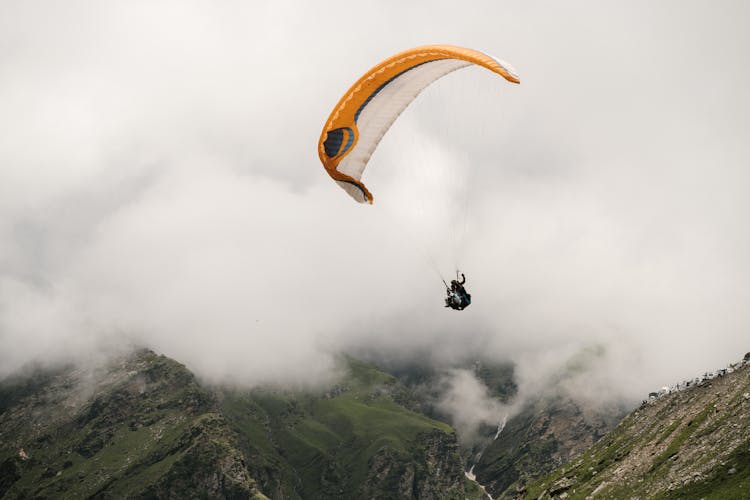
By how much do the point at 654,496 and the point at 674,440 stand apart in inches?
587

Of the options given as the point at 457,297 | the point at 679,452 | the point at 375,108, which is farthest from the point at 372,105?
the point at 679,452

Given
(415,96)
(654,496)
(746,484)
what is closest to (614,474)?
(654,496)

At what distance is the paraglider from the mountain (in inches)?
1005

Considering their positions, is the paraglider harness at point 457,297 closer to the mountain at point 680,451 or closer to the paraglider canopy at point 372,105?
the paraglider canopy at point 372,105

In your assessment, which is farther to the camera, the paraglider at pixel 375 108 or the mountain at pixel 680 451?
the mountain at pixel 680 451

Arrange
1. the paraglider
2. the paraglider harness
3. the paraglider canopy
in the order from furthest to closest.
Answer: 1. the paraglider harness
2. the paraglider
3. the paraglider canopy

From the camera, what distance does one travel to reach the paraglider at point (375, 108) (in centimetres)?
3438

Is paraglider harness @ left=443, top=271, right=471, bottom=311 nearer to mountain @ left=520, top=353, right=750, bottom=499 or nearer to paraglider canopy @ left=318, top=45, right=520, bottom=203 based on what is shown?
paraglider canopy @ left=318, top=45, right=520, bottom=203

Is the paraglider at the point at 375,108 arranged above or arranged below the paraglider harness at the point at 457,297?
above

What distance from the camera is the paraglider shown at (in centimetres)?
3438

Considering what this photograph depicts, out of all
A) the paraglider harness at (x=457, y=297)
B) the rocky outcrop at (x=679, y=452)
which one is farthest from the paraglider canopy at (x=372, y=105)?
the rocky outcrop at (x=679, y=452)

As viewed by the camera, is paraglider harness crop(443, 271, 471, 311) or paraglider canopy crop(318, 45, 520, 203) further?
paraglider harness crop(443, 271, 471, 311)

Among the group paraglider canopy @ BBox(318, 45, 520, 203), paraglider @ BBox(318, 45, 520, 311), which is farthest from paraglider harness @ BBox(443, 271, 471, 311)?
paraglider canopy @ BBox(318, 45, 520, 203)

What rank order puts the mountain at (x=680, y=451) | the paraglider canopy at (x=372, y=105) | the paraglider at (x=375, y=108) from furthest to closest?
1. the mountain at (x=680, y=451)
2. the paraglider at (x=375, y=108)
3. the paraglider canopy at (x=372, y=105)
